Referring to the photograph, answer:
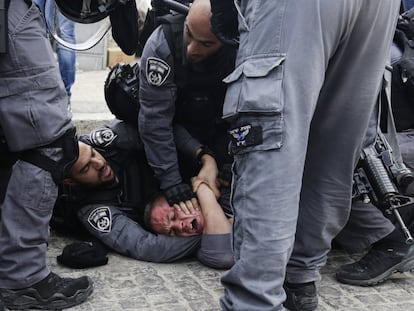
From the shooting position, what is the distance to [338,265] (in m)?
3.33

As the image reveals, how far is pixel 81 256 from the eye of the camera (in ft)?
10.1

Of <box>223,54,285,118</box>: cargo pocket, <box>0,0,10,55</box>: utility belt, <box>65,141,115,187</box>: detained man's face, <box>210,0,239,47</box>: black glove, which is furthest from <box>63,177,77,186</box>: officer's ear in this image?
<box>223,54,285,118</box>: cargo pocket

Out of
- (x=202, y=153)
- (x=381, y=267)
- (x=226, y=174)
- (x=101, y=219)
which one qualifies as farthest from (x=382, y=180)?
(x=101, y=219)

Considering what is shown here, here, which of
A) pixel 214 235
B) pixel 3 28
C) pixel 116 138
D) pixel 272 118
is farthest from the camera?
pixel 116 138

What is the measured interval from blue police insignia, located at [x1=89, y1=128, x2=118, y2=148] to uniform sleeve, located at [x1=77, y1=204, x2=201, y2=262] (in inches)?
13.2

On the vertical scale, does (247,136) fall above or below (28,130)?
above

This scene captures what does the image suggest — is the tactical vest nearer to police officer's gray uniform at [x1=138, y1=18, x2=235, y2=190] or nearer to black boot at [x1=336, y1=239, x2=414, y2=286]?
police officer's gray uniform at [x1=138, y1=18, x2=235, y2=190]

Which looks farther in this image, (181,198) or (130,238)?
(181,198)

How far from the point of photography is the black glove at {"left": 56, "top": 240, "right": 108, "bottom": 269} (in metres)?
3.07

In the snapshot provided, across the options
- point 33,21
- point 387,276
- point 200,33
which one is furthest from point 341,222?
point 33,21

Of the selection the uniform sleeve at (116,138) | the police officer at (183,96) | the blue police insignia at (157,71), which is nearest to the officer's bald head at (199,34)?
the police officer at (183,96)

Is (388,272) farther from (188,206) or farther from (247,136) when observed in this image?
(247,136)

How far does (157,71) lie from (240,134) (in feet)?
4.00

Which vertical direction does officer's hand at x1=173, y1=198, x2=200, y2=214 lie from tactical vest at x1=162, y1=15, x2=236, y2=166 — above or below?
below
